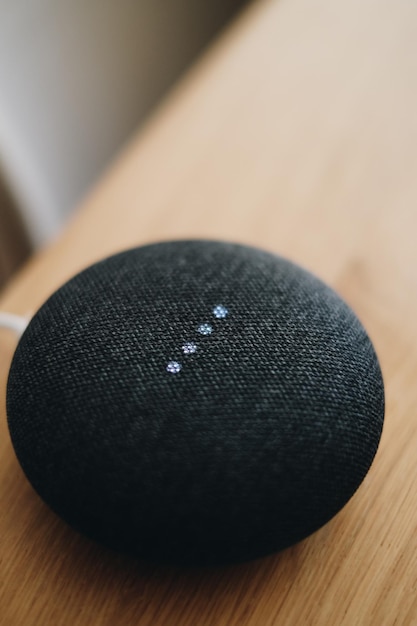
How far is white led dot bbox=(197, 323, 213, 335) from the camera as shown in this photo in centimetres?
36

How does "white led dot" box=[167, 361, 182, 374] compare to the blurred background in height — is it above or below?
above

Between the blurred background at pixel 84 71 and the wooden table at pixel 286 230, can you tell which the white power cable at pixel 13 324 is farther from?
the blurred background at pixel 84 71

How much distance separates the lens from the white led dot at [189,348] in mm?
351

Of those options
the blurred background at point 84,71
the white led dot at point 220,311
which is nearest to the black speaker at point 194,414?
the white led dot at point 220,311

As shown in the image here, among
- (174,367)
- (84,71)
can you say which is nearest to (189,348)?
(174,367)

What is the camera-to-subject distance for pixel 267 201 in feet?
1.96

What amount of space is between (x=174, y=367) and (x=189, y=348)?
0.05 feet

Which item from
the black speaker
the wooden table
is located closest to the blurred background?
the wooden table

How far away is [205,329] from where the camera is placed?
0.36m

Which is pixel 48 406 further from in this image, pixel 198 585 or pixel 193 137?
pixel 193 137

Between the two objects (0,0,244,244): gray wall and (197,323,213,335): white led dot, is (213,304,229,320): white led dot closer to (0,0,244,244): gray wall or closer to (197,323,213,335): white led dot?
(197,323,213,335): white led dot

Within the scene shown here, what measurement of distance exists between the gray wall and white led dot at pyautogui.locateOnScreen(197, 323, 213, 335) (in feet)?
2.18

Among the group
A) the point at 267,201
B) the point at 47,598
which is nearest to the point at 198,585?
the point at 47,598

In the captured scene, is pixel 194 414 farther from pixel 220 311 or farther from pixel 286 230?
pixel 286 230
